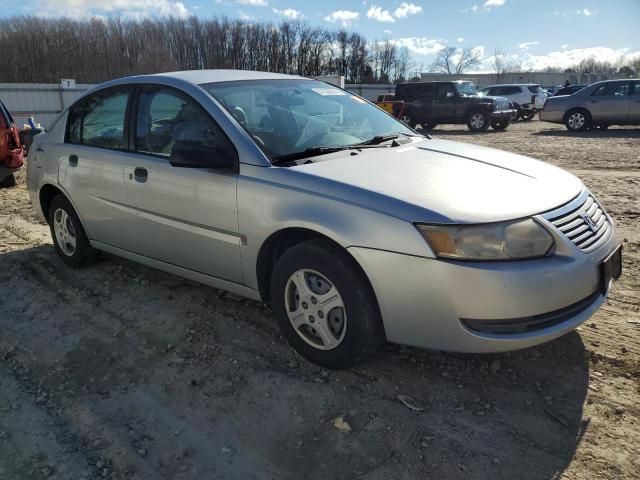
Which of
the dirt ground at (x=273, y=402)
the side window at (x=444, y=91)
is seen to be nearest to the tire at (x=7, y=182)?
the dirt ground at (x=273, y=402)

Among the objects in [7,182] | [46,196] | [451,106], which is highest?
[451,106]

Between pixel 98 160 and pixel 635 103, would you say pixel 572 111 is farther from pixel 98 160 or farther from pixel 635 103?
pixel 98 160

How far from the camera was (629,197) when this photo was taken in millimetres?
6715

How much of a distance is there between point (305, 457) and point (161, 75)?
2.88 metres

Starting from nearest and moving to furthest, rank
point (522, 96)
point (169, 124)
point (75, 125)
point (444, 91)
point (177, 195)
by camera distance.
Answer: point (177, 195) < point (169, 124) < point (75, 125) < point (444, 91) < point (522, 96)

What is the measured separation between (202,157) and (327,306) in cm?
114

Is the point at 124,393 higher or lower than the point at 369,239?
lower

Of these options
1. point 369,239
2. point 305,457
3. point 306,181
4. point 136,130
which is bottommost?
point 305,457

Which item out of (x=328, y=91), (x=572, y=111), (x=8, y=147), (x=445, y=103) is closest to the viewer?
(x=328, y=91)

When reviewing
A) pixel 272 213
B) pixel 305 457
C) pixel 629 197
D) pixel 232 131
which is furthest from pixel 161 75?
pixel 629 197

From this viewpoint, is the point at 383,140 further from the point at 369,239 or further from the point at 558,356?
the point at 558,356

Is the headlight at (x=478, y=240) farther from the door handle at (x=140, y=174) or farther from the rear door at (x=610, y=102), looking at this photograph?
the rear door at (x=610, y=102)

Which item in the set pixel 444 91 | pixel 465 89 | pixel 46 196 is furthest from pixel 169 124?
pixel 465 89

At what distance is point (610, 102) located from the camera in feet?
52.7
